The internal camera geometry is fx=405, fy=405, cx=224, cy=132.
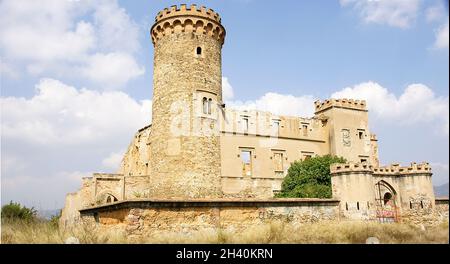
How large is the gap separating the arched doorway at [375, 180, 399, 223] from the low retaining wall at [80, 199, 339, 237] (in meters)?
7.36

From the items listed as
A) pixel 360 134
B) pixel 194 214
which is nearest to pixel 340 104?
pixel 360 134

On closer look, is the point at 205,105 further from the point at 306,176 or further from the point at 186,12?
the point at 306,176

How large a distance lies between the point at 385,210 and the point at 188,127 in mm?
11805

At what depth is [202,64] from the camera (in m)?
20.4

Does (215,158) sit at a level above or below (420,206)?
above

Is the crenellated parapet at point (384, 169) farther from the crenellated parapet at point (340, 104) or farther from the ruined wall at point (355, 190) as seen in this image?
the crenellated parapet at point (340, 104)

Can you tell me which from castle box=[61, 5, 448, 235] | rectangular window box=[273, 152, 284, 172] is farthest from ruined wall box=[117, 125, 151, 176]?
rectangular window box=[273, 152, 284, 172]

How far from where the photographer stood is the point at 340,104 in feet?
103

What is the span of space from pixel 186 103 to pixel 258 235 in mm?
9300

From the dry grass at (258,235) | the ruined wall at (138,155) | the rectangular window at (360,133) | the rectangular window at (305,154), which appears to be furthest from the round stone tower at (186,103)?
the rectangular window at (360,133)

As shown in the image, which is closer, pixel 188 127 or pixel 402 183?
pixel 188 127
